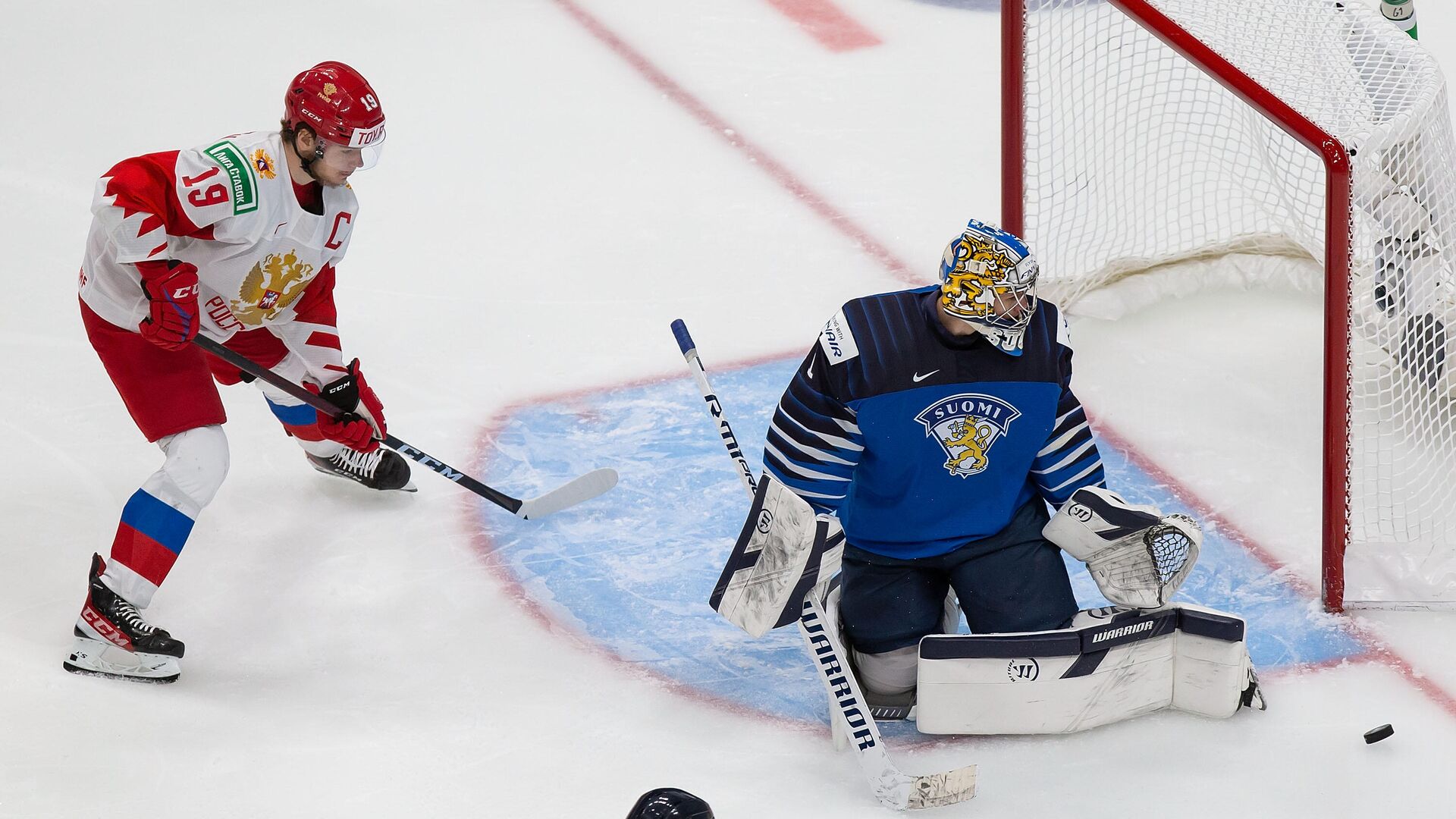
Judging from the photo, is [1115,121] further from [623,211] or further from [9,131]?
[9,131]

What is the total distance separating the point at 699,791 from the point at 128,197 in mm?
1359

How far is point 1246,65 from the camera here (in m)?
3.30

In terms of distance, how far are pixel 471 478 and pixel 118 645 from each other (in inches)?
30.1

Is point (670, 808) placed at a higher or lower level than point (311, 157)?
lower

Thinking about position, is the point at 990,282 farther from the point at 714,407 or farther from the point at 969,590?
the point at 714,407

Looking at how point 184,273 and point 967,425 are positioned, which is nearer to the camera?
point 967,425

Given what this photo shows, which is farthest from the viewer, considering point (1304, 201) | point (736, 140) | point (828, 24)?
point (828, 24)

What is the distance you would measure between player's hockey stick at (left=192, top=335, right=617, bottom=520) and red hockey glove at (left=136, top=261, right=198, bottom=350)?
0.14 meters

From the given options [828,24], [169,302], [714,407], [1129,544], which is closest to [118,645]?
[169,302]

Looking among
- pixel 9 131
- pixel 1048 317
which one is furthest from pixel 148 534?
pixel 9 131

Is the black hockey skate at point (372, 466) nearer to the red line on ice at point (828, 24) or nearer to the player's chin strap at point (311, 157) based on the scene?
the player's chin strap at point (311, 157)

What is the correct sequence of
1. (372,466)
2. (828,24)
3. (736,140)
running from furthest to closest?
1. (828,24)
2. (736,140)
3. (372,466)

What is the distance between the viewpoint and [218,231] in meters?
2.96

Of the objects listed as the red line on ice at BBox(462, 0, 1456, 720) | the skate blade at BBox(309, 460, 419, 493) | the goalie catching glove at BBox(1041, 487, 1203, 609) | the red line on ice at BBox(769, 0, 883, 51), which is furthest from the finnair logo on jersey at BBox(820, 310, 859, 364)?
the red line on ice at BBox(769, 0, 883, 51)
